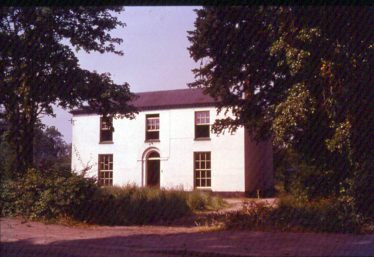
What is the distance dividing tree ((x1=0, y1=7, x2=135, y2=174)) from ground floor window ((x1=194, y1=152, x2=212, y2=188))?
13551 millimetres

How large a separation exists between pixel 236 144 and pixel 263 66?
14.0 m

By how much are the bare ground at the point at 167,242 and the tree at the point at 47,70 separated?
4.73m

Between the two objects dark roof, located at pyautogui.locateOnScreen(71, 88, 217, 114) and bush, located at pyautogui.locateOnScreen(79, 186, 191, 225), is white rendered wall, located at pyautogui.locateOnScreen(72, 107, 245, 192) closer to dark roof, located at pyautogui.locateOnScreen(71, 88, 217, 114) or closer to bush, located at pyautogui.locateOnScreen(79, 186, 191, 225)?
dark roof, located at pyautogui.locateOnScreen(71, 88, 217, 114)

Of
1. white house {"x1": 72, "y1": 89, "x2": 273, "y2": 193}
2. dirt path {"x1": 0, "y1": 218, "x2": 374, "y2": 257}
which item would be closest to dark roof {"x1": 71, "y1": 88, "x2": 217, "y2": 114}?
white house {"x1": 72, "y1": 89, "x2": 273, "y2": 193}

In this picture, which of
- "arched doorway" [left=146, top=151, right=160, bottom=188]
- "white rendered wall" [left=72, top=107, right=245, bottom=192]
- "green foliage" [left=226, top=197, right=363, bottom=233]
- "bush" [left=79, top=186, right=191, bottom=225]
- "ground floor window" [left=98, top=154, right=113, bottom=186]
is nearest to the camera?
"green foliage" [left=226, top=197, right=363, bottom=233]

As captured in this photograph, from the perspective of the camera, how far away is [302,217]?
1352 cm

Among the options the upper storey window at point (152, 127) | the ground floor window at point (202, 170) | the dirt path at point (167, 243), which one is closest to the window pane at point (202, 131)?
the ground floor window at point (202, 170)

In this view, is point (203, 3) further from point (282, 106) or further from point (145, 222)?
point (145, 222)

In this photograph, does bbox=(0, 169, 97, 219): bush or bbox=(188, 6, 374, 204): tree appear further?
bbox=(0, 169, 97, 219): bush

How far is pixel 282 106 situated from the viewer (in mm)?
13688

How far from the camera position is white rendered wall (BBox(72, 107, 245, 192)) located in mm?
29203

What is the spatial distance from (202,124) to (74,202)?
16.5 metres

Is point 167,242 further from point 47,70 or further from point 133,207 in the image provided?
point 47,70

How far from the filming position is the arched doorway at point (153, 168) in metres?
31.6
